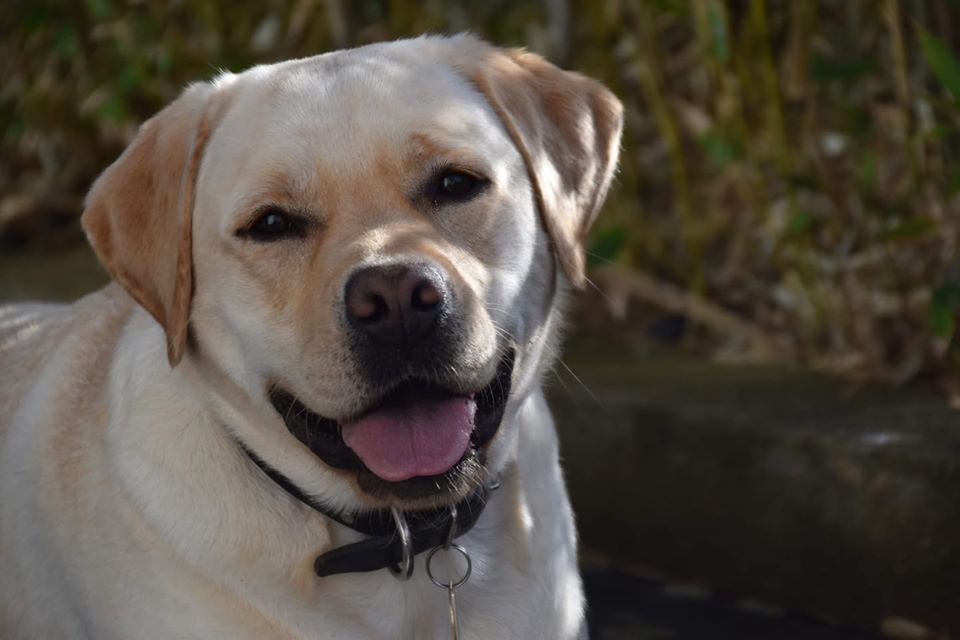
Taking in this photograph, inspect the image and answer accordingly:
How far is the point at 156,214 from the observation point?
3.04 m

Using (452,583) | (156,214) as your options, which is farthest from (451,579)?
(156,214)

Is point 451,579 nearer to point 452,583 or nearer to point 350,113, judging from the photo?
point 452,583

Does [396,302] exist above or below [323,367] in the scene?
above

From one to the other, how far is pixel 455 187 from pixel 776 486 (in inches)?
66.9

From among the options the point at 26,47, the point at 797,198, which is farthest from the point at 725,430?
the point at 26,47

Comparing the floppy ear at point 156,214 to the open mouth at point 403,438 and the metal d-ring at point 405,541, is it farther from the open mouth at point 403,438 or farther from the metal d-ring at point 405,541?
the metal d-ring at point 405,541

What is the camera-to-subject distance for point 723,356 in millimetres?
5203

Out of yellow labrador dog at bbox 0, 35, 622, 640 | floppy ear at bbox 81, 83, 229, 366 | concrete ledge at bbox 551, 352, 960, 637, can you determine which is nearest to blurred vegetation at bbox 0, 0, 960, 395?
concrete ledge at bbox 551, 352, 960, 637

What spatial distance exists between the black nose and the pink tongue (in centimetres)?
19

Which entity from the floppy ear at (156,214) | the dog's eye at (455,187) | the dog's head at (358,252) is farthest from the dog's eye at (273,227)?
the dog's eye at (455,187)

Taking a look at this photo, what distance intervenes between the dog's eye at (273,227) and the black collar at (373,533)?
432 mm

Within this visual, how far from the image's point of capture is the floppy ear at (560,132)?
10.3 ft

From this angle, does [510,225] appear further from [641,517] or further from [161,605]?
[641,517]

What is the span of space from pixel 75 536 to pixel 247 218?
794 millimetres
